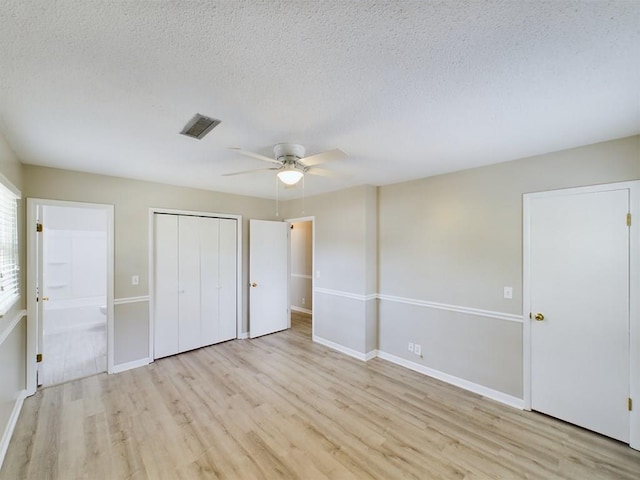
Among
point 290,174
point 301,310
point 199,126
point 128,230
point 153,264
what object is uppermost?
point 199,126

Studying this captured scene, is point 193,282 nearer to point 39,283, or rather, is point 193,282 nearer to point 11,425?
point 39,283

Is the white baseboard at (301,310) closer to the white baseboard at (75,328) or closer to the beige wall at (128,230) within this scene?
the beige wall at (128,230)

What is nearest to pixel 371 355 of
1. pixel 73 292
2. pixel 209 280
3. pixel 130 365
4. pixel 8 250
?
pixel 209 280

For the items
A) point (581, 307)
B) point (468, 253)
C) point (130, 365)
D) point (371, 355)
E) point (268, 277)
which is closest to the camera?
point (581, 307)

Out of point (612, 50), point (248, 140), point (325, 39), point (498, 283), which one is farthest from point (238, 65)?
point (498, 283)

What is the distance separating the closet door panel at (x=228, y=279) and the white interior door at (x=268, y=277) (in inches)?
10.3

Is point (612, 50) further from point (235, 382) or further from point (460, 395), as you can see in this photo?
point (235, 382)

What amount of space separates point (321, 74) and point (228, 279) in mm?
3700

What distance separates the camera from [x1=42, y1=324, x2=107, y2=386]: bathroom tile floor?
3.25 metres

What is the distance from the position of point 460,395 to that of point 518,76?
9.64 feet

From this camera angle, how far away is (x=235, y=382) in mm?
3100

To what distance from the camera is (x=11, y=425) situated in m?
2.24

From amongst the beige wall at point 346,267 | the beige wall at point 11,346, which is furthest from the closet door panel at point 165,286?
the beige wall at point 346,267

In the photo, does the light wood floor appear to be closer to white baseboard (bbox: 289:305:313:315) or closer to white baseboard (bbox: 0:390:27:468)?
white baseboard (bbox: 0:390:27:468)
